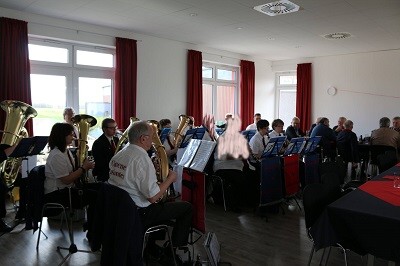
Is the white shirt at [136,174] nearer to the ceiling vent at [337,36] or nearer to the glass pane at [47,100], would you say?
the glass pane at [47,100]

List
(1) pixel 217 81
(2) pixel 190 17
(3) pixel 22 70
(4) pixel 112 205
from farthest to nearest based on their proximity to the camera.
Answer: (1) pixel 217 81, (2) pixel 190 17, (3) pixel 22 70, (4) pixel 112 205

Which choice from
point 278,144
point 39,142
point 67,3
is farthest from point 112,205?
point 67,3

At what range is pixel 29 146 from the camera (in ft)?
12.5

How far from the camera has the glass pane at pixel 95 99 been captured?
6.57 metres

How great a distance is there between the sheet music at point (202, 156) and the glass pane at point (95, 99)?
12.7 feet

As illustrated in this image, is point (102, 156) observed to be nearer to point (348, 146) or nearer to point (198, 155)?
point (198, 155)

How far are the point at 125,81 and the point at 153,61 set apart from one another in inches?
37.0

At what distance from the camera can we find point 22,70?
542 cm

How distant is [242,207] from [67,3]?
4.02m

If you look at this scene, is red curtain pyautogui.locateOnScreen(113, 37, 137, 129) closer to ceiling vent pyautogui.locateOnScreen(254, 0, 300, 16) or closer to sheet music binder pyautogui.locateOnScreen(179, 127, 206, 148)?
sheet music binder pyautogui.locateOnScreen(179, 127, 206, 148)

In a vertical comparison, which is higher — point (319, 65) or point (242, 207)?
point (319, 65)

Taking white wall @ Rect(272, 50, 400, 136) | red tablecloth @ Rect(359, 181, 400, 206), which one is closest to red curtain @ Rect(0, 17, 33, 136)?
red tablecloth @ Rect(359, 181, 400, 206)

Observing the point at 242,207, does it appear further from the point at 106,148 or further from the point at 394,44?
the point at 394,44

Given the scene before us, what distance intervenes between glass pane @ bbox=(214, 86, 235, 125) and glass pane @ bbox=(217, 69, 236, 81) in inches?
10.4
